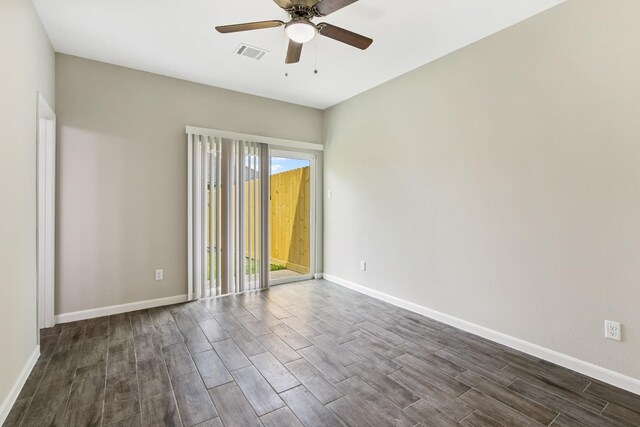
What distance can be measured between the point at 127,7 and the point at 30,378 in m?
2.84

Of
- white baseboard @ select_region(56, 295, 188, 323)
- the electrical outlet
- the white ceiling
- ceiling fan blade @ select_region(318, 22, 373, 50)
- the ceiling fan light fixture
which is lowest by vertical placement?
white baseboard @ select_region(56, 295, 188, 323)

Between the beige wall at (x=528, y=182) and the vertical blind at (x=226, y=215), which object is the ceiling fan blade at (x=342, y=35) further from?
the vertical blind at (x=226, y=215)

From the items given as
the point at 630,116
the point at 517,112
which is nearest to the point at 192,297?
the point at 517,112

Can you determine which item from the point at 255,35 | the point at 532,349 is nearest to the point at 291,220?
the point at 255,35

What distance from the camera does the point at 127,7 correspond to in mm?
2391

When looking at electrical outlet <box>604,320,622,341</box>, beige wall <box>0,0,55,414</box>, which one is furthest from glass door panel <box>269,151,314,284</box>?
electrical outlet <box>604,320,622,341</box>

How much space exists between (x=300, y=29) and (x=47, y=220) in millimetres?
2966

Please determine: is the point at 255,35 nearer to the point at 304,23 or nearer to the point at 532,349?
the point at 304,23

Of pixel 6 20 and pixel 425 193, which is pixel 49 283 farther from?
pixel 425 193

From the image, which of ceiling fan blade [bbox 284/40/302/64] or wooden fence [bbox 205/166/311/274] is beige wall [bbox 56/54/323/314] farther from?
ceiling fan blade [bbox 284/40/302/64]

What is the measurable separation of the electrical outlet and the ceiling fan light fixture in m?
2.88

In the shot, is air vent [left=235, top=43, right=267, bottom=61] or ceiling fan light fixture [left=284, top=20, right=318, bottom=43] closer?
ceiling fan light fixture [left=284, top=20, right=318, bottom=43]

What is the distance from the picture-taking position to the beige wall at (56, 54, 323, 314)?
123 inches

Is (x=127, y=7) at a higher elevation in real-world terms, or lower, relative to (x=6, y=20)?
higher
